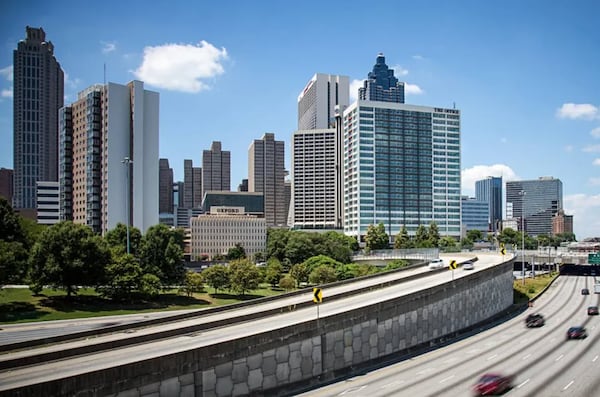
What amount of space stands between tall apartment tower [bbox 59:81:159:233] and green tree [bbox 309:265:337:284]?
77930mm

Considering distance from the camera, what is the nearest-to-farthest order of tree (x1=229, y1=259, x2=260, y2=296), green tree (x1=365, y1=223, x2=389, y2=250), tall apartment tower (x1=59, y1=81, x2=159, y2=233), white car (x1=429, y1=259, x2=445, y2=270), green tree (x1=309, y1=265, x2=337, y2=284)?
1. white car (x1=429, y1=259, x2=445, y2=270)
2. tree (x1=229, y1=259, x2=260, y2=296)
3. green tree (x1=309, y1=265, x2=337, y2=284)
4. tall apartment tower (x1=59, y1=81, x2=159, y2=233)
5. green tree (x1=365, y1=223, x2=389, y2=250)

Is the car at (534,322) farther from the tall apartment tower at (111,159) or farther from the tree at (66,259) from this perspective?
the tall apartment tower at (111,159)

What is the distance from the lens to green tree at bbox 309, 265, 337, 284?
10081 centimetres

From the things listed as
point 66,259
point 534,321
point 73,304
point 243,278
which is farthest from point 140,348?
point 243,278

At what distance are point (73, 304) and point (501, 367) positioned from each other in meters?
62.1

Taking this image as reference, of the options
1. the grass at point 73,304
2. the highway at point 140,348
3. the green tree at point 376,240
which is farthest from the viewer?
the green tree at point 376,240

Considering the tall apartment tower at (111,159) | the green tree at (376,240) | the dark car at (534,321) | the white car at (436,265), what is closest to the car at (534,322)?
the dark car at (534,321)

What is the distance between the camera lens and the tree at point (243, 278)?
90188 mm

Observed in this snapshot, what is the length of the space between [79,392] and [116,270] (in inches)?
2450

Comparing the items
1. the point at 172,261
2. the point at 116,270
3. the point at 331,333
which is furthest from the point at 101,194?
the point at 331,333

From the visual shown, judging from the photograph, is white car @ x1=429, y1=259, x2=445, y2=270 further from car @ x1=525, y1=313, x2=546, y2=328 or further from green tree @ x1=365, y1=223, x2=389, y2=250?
green tree @ x1=365, y1=223, x2=389, y2=250

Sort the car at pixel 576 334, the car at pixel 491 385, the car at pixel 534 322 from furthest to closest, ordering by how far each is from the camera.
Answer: the car at pixel 534 322
the car at pixel 576 334
the car at pixel 491 385

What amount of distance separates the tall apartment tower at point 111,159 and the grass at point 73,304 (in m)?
75.2

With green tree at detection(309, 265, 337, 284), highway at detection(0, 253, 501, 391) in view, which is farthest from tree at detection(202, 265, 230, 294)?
highway at detection(0, 253, 501, 391)
